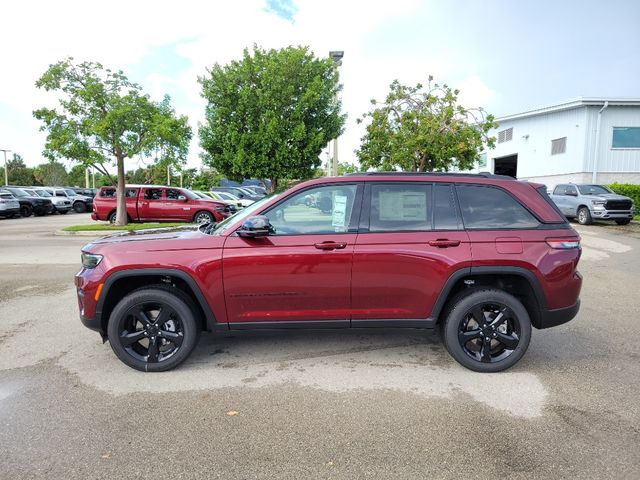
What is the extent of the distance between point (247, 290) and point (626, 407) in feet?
10.2

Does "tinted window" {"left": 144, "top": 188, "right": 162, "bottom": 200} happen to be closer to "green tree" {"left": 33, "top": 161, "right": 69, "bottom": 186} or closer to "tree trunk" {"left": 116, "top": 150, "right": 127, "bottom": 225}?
"tree trunk" {"left": 116, "top": 150, "right": 127, "bottom": 225}

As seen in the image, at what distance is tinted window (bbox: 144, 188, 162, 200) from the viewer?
17766 mm

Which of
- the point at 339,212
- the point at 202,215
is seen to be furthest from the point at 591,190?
the point at 339,212

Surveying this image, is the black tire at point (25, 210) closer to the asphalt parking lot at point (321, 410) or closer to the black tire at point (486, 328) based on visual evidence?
the asphalt parking lot at point (321, 410)

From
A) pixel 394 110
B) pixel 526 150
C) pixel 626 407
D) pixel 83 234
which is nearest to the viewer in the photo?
pixel 626 407

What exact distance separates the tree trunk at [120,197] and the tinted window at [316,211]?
15.0m

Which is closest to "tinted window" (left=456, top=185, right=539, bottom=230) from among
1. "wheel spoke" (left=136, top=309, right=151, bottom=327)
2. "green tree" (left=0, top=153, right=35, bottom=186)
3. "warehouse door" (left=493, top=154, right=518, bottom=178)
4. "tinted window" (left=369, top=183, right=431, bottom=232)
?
"tinted window" (left=369, top=183, right=431, bottom=232)

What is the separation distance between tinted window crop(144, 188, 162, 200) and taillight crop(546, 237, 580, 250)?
53.6ft

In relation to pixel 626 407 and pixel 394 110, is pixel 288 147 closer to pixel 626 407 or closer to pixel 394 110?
pixel 394 110

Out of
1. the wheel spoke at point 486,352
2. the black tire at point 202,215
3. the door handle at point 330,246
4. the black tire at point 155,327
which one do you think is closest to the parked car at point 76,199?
the black tire at point 202,215

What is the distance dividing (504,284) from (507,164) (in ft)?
120

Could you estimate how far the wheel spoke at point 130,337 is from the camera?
3.92 meters

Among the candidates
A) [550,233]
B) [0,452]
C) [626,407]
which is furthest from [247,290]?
[626,407]

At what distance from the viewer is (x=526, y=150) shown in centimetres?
3061
